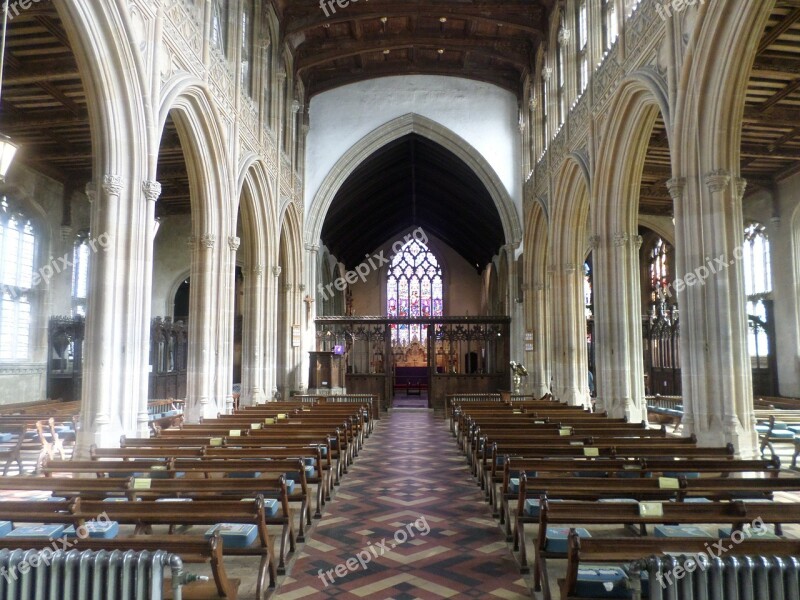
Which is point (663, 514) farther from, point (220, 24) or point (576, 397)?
point (220, 24)

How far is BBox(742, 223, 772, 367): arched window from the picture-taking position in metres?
16.8

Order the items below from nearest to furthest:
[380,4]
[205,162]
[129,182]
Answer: [129,182], [205,162], [380,4]

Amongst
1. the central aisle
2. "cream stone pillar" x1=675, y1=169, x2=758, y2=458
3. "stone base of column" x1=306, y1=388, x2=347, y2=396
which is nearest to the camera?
the central aisle

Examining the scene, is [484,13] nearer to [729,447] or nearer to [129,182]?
[129,182]

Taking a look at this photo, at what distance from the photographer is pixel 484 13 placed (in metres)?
16.0

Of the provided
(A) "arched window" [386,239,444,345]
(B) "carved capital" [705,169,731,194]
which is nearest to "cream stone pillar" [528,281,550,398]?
(B) "carved capital" [705,169,731,194]

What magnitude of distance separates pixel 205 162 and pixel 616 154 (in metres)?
7.41

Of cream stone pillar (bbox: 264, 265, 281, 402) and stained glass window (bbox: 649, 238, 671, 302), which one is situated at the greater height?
stained glass window (bbox: 649, 238, 671, 302)

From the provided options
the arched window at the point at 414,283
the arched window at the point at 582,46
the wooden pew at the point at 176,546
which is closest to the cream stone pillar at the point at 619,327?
the arched window at the point at 582,46

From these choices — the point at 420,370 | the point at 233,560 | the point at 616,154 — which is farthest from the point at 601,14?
the point at 420,370

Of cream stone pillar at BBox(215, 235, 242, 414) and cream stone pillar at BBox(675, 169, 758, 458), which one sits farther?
cream stone pillar at BBox(215, 235, 242, 414)
